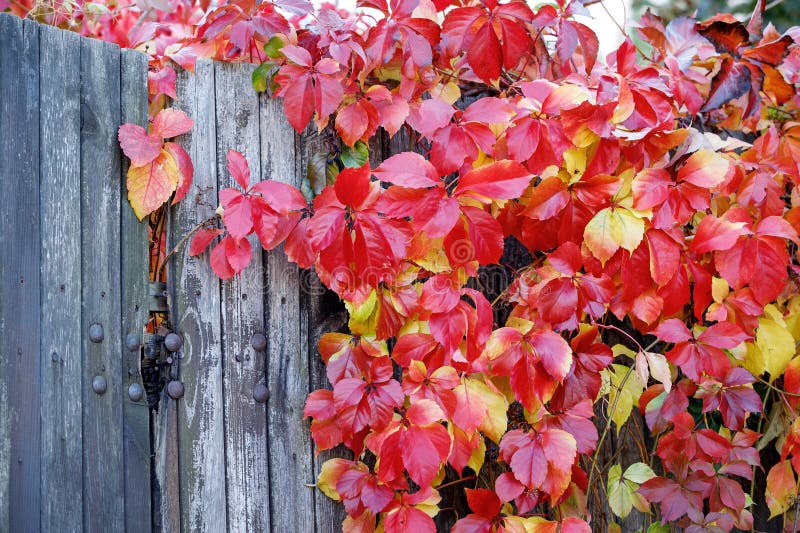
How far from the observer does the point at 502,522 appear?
137 cm

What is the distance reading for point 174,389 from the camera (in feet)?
4.38

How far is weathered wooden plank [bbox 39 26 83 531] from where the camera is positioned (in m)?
1.26

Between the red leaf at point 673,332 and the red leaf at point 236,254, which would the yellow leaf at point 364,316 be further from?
the red leaf at point 673,332

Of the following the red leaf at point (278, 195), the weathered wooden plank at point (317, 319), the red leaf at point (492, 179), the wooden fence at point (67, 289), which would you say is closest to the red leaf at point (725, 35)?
the red leaf at point (492, 179)

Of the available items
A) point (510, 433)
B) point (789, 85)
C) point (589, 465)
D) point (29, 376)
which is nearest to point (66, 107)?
point (29, 376)

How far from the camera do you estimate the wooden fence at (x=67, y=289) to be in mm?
1236

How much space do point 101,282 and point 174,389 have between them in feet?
0.88

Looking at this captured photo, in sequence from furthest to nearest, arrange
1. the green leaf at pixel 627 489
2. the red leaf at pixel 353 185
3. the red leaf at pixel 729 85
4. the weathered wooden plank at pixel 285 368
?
the red leaf at pixel 729 85 < the green leaf at pixel 627 489 < the weathered wooden plank at pixel 285 368 < the red leaf at pixel 353 185

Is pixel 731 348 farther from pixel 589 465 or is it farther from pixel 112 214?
pixel 112 214

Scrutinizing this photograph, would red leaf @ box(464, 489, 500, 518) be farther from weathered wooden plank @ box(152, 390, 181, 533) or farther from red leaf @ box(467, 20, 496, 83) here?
red leaf @ box(467, 20, 496, 83)

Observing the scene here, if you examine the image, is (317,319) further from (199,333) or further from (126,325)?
(126,325)

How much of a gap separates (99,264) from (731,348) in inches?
56.0

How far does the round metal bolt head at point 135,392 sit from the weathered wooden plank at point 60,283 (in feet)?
0.32

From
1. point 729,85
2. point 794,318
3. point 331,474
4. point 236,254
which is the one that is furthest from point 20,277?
point 794,318
